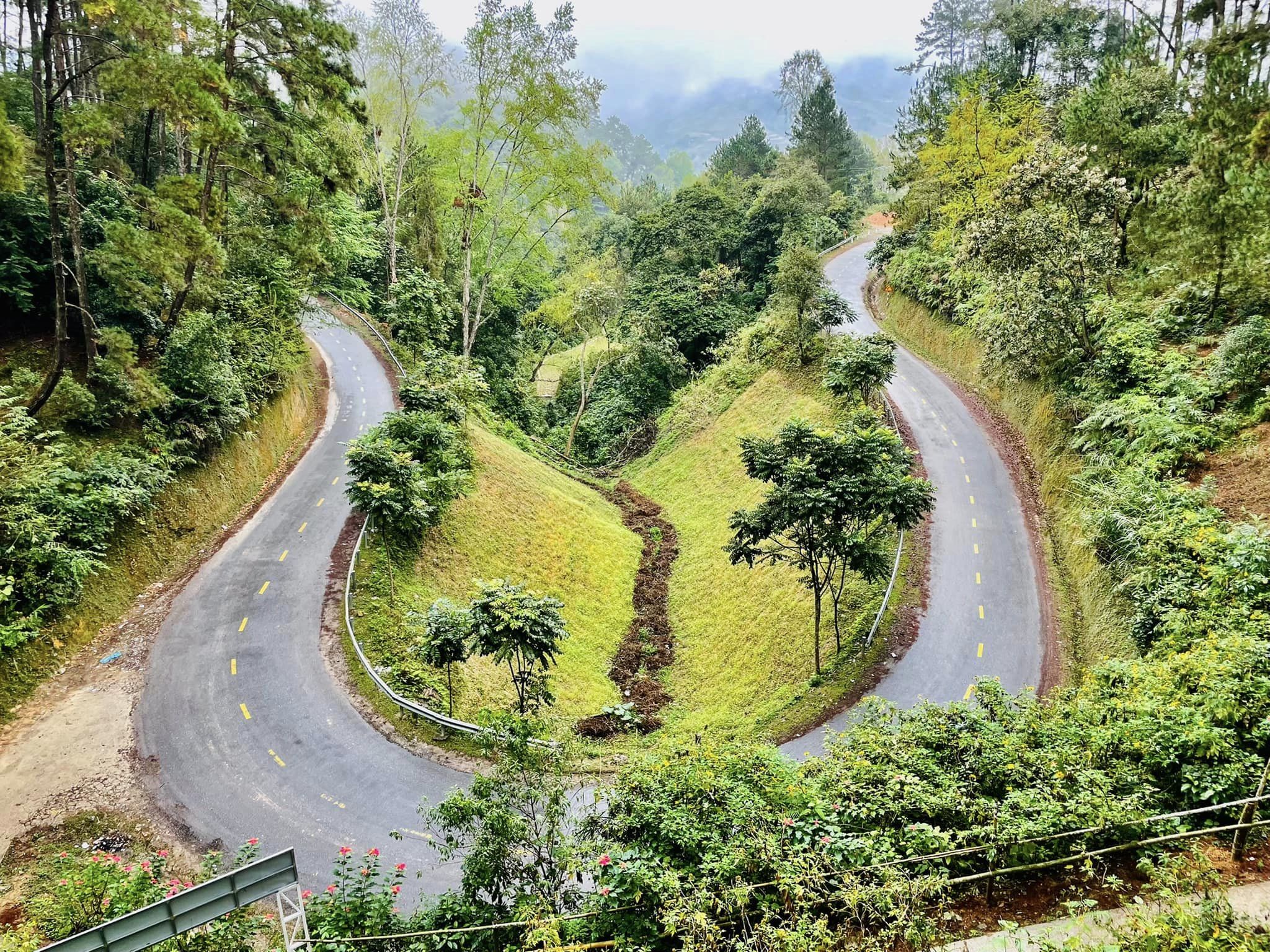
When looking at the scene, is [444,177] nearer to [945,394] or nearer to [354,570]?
[354,570]

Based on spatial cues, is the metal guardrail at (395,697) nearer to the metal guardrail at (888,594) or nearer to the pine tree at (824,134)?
the metal guardrail at (888,594)

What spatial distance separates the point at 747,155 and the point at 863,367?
56790mm

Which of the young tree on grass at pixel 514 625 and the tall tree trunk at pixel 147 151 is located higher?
the tall tree trunk at pixel 147 151

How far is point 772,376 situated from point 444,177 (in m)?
19.2

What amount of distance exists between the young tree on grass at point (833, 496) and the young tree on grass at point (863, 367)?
9.32m

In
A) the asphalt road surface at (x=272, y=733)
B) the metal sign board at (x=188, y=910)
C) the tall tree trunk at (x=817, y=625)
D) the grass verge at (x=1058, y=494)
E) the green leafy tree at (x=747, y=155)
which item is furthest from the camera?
the green leafy tree at (x=747, y=155)

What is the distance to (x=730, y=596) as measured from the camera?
22.7 meters

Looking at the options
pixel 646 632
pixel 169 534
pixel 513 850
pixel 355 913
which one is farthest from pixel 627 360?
pixel 355 913

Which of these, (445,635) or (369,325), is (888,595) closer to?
(445,635)

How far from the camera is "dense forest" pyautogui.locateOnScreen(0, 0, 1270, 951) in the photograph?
7.69 meters

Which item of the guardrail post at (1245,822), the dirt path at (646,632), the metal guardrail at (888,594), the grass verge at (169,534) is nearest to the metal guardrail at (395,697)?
the dirt path at (646,632)

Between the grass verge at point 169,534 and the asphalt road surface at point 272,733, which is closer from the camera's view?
the asphalt road surface at point 272,733

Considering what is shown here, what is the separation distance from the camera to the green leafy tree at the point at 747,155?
70.5 meters

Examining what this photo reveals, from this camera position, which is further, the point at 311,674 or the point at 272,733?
the point at 311,674
